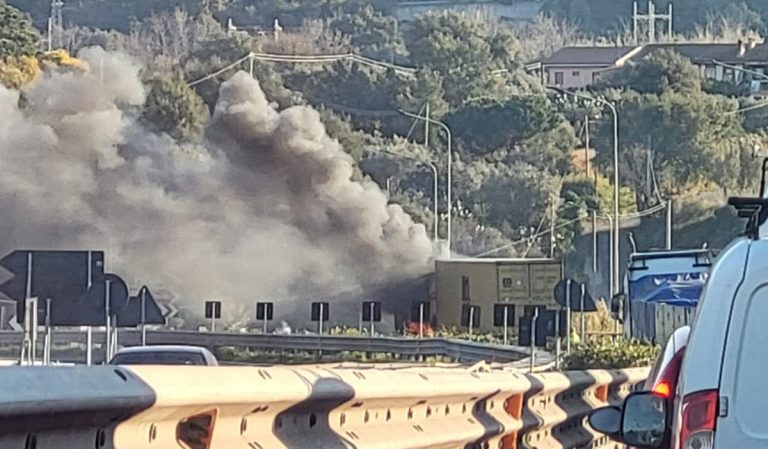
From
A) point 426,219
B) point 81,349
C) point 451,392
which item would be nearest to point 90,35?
point 426,219

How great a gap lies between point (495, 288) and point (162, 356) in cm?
4235

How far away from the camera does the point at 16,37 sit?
331 ft

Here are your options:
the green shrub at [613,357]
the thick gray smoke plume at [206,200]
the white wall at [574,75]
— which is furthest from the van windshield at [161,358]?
the white wall at [574,75]

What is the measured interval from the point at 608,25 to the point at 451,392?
109 m

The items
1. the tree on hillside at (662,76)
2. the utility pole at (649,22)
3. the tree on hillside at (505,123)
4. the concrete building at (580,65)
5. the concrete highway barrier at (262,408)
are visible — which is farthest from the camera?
the utility pole at (649,22)

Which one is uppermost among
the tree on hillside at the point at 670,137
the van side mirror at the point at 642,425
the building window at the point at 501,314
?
the tree on hillside at the point at 670,137

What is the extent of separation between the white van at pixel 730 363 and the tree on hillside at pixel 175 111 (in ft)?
290

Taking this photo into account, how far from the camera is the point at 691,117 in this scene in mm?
101188

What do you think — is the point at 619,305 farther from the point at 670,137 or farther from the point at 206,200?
the point at 670,137

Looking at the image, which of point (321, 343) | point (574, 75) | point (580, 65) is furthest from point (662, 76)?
point (321, 343)

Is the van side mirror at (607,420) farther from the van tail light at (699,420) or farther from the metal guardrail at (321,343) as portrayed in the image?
the metal guardrail at (321,343)

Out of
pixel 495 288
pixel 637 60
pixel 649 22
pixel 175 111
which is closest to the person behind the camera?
pixel 495 288

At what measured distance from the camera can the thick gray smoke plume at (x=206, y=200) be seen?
86.4 meters

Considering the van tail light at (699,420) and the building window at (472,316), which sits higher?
the van tail light at (699,420)
